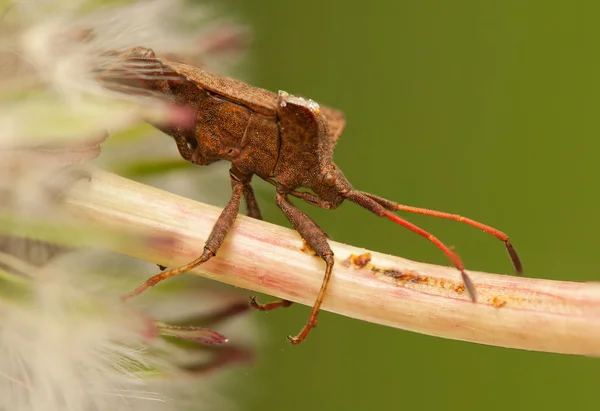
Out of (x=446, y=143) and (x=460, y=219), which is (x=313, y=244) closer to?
(x=460, y=219)

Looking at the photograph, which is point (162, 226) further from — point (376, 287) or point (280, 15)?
point (280, 15)

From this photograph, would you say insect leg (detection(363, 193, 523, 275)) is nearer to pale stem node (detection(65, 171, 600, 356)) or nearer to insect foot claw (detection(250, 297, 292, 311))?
pale stem node (detection(65, 171, 600, 356))

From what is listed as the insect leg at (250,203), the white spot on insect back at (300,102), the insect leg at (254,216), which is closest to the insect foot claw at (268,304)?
the insect leg at (254,216)

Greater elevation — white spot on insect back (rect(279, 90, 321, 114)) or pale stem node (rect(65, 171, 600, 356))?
white spot on insect back (rect(279, 90, 321, 114))

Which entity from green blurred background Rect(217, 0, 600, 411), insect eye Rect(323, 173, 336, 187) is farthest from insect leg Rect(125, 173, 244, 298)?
green blurred background Rect(217, 0, 600, 411)

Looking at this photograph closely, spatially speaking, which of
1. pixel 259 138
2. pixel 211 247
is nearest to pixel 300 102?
pixel 259 138

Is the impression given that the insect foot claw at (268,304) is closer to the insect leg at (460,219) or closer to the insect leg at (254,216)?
the insect leg at (254,216)

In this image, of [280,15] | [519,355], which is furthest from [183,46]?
[519,355]
